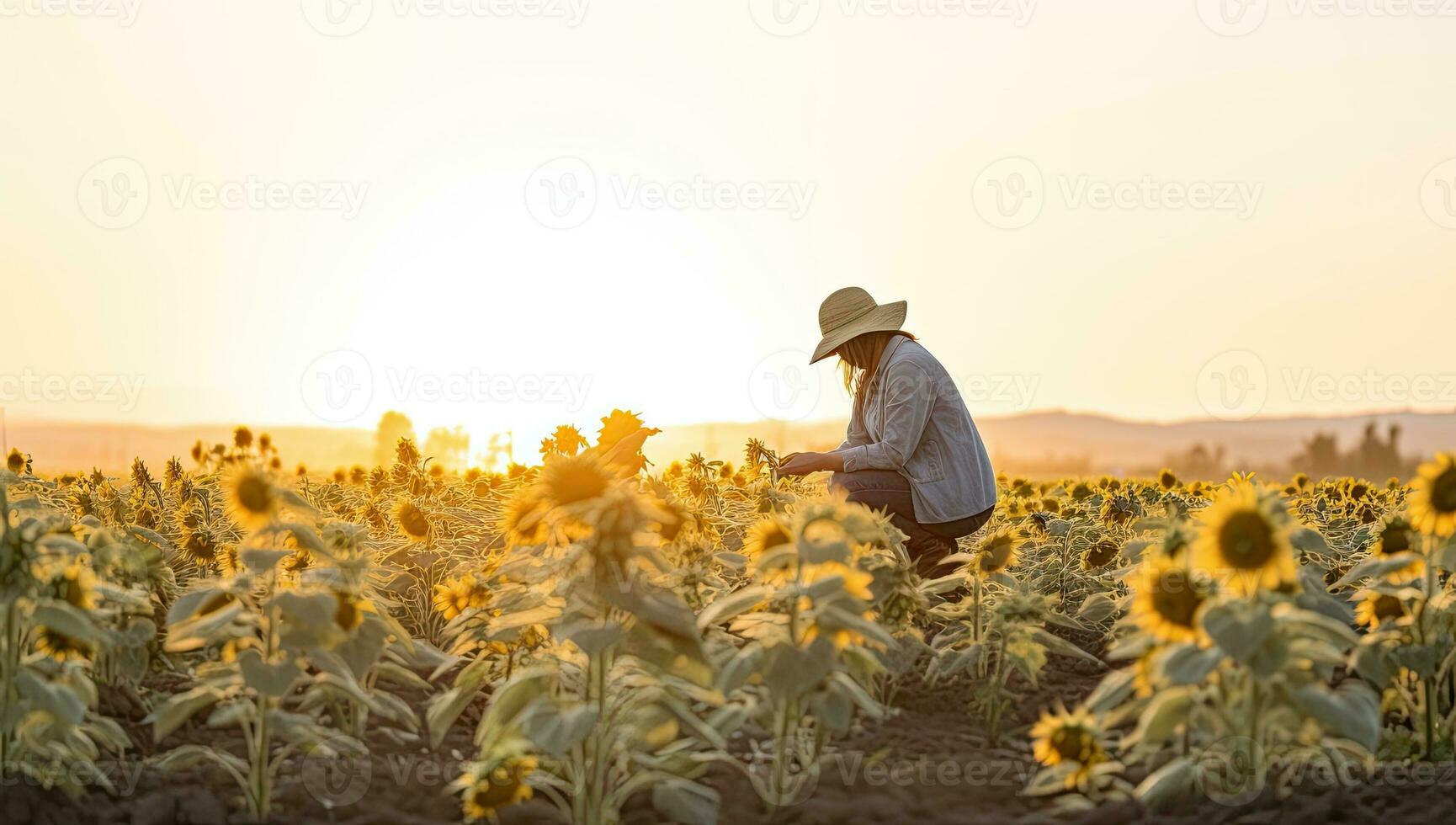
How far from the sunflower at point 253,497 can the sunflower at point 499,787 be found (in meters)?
1.05

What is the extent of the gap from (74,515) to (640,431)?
12.6 feet

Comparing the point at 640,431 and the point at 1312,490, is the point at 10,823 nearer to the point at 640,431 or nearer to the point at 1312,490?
the point at 640,431

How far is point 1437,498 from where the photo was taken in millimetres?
4094

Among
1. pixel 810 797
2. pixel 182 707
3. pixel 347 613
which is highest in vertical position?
pixel 347 613

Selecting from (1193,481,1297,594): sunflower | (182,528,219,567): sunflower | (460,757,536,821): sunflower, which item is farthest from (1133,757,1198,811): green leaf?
(182,528,219,567): sunflower

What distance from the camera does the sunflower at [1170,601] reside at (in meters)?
3.28

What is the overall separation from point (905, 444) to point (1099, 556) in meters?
1.39

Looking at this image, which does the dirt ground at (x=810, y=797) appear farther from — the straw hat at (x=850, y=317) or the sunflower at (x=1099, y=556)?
the straw hat at (x=850, y=317)

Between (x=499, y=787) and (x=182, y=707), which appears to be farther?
(x=182, y=707)

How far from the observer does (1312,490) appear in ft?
37.6

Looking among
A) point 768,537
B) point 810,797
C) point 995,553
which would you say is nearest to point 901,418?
point 995,553

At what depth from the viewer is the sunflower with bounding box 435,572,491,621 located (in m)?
5.25

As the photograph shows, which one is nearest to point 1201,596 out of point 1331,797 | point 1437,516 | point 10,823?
point 1331,797

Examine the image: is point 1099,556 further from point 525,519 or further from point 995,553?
point 525,519
